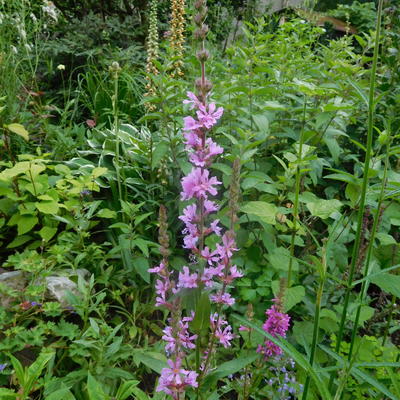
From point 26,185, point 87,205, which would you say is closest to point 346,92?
point 87,205

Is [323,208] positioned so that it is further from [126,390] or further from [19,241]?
[19,241]

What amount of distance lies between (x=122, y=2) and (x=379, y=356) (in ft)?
21.6

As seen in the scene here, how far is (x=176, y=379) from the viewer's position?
1072 mm

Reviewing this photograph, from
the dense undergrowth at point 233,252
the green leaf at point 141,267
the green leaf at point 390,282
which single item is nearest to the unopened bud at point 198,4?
the dense undergrowth at point 233,252

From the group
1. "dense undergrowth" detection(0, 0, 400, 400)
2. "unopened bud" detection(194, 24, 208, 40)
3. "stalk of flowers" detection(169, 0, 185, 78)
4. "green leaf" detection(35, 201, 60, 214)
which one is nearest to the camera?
"unopened bud" detection(194, 24, 208, 40)

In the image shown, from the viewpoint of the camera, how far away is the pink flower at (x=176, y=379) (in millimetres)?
1078

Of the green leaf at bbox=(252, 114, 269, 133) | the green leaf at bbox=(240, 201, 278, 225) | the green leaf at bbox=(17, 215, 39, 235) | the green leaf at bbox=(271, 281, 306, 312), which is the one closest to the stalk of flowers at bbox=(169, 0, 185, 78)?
the green leaf at bbox=(252, 114, 269, 133)

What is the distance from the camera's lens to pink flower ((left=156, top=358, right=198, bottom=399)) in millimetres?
1078

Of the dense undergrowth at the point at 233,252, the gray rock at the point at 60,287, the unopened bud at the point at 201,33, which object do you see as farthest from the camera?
the gray rock at the point at 60,287

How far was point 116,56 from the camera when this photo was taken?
471 cm

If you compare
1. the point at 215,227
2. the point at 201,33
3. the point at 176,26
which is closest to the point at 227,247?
the point at 215,227

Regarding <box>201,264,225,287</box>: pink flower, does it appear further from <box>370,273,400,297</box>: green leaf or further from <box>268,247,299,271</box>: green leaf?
<box>268,247,299,271</box>: green leaf

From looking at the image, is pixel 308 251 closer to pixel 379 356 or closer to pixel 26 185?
pixel 379 356

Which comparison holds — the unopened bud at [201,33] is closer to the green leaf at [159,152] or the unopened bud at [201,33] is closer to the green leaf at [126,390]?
the green leaf at [126,390]
